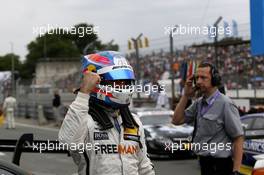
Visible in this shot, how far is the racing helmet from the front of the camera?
11.1 ft

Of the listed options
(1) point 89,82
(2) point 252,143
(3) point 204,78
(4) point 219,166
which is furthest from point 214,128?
(2) point 252,143

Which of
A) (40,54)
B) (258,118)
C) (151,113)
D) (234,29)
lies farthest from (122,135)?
(40,54)

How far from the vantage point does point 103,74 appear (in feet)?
11.2

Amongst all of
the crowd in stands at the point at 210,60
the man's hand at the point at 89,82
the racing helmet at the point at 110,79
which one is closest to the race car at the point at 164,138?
the crowd in stands at the point at 210,60

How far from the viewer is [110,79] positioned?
134 inches

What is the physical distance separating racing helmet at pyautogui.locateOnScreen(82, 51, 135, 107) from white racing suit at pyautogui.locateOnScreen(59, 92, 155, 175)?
0.14m

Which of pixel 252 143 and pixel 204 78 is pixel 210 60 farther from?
pixel 204 78

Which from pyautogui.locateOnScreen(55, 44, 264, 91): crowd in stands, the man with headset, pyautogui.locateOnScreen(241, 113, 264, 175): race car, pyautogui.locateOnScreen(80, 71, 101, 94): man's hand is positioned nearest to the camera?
pyautogui.locateOnScreen(80, 71, 101, 94): man's hand

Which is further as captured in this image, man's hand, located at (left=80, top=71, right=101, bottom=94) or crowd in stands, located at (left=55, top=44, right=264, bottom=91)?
crowd in stands, located at (left=55, top=44, right=264, bottom=91)

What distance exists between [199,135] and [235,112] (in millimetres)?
359

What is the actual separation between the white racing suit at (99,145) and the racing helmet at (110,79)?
5.5 inches

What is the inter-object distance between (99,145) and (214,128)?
6.11ft

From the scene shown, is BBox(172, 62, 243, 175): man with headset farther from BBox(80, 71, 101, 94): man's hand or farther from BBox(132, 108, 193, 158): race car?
BBox(132, 108, 193, 158): race car

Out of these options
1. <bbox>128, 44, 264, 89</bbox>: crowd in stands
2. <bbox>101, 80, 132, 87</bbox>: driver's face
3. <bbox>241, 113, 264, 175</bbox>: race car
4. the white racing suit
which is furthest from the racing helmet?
<bbox>128, 44, 264, 89</bbox>: crowd in stands
